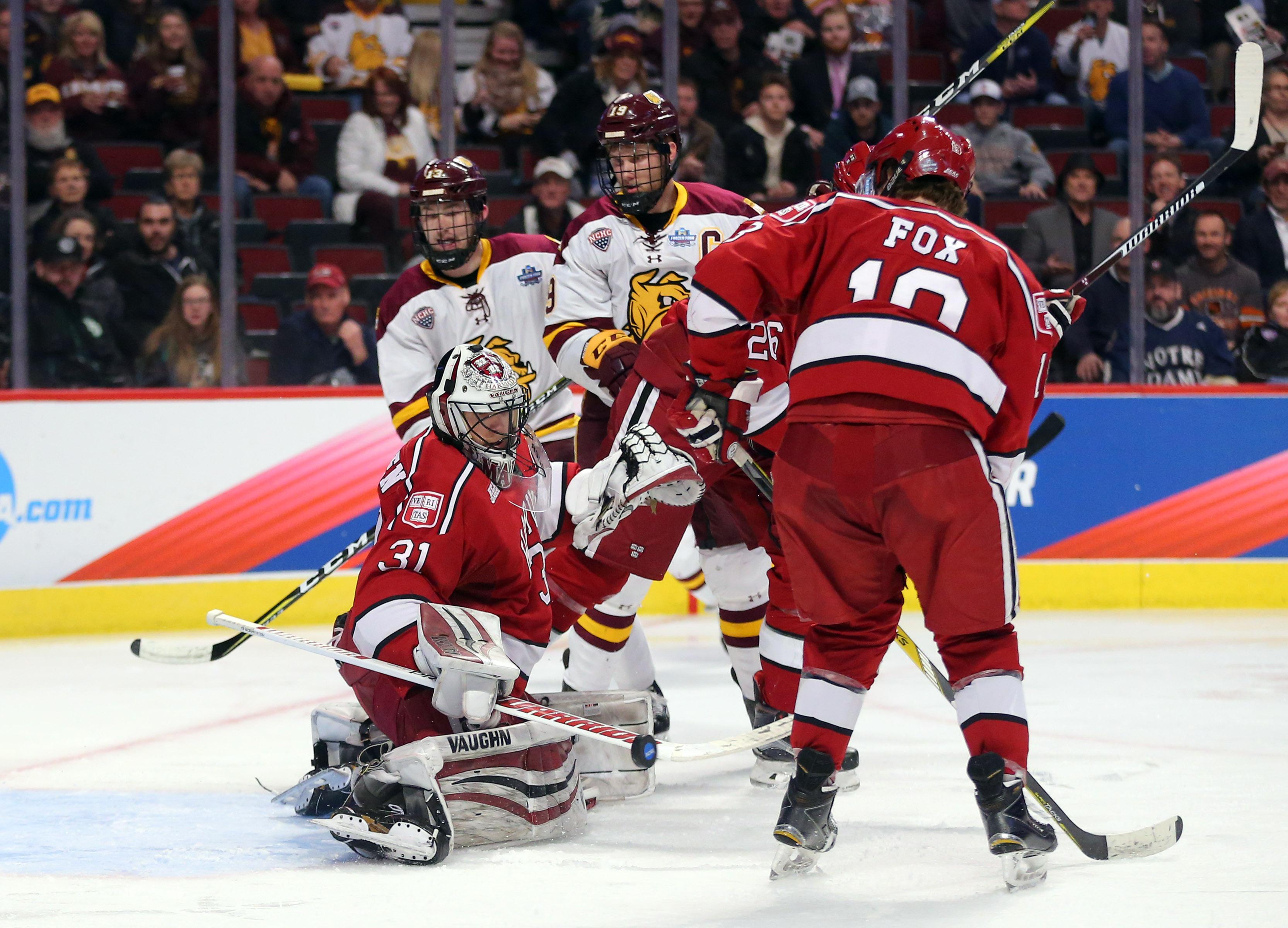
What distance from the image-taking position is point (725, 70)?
20.9 ft

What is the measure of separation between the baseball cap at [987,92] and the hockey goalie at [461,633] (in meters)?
→ 3.66

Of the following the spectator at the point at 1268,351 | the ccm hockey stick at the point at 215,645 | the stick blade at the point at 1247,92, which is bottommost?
the ccm hockey stick at the point at 215,645

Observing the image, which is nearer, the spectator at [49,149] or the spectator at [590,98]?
the spectator at [49,149]

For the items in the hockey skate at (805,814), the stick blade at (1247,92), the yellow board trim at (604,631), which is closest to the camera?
the hockey skate at (805,814)

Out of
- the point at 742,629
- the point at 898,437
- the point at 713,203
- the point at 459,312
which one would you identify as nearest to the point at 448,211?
the point at 459,312

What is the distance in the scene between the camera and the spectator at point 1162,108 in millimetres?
6180

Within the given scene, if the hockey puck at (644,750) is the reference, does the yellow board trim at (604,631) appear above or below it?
below

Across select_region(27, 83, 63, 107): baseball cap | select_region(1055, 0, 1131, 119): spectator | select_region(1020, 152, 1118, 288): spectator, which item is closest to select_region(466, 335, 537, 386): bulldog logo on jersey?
select_region(1020, 152, 1118, 288): spectator

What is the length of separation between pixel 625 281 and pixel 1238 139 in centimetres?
144

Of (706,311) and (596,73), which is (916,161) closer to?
(706,311)

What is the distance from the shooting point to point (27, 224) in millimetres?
5723

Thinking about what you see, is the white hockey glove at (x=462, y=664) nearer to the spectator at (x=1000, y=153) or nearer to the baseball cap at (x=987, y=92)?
the spectator at (x=1000, y=153)

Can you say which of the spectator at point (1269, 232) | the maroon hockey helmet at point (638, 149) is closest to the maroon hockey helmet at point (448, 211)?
the maroon hockey helmet at point (638, 149)

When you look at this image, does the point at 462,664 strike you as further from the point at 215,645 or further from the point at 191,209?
the point at 191,209
